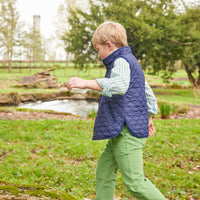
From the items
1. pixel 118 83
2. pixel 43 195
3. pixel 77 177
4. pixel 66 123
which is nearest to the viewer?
pixel 118 83

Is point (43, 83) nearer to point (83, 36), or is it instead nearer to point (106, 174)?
point (83, 36)

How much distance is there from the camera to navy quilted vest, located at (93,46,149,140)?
209cm

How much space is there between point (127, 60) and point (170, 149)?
3.95 metres

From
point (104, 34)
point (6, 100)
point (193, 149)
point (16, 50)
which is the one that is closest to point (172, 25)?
point (6, 100)

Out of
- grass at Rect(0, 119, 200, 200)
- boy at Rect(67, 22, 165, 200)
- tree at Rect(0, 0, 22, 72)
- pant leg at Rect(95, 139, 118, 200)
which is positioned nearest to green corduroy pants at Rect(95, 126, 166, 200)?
boy at Rect(67, 22, 165, 200)

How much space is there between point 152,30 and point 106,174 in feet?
46.5

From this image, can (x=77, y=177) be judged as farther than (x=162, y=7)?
No

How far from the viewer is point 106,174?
2.42 metres

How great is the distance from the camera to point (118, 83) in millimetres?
1916

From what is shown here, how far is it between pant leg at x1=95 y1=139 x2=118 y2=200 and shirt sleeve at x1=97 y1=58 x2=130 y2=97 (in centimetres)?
67

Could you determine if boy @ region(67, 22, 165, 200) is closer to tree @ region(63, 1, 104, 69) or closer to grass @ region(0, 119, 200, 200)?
grass @ region(0, 119, 200, 200)

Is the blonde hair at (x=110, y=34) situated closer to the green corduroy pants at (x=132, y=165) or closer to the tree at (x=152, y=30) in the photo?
the green corduroy pants at (x=132, y=165)

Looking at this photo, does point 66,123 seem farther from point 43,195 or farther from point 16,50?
point 16,50

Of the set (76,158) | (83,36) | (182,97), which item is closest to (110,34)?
(76,158)
